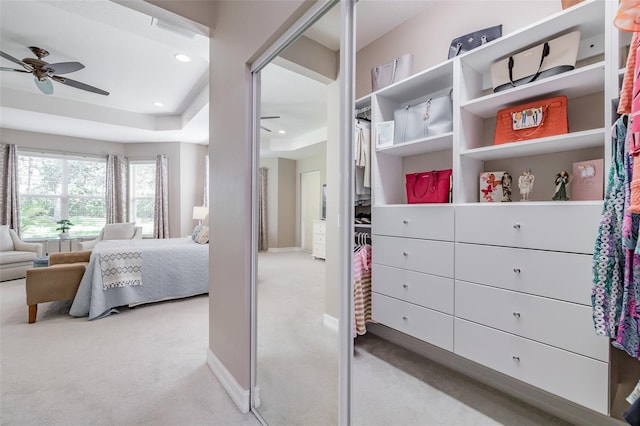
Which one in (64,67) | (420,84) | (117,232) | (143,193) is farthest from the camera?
(143,193)

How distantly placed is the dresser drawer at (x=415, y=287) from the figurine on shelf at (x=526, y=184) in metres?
0.59

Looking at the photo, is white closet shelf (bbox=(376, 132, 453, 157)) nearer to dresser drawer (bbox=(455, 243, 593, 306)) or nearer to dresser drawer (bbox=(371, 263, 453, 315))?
dresser drawer (bbox=(455, 243, 593, 306))

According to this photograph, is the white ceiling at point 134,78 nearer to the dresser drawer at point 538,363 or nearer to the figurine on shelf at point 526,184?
the figurine on shelf at point 526,184

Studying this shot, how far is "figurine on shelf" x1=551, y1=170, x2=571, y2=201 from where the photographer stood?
4.49 feet

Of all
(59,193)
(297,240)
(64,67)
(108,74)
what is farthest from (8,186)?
(297,240)

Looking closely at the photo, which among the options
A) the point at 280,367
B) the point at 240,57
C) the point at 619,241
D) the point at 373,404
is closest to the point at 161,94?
the point at 240,57

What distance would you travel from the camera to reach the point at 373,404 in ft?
4.87

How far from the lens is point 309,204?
5.09 feet

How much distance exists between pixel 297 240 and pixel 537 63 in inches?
58.9

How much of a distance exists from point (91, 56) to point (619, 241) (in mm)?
4614

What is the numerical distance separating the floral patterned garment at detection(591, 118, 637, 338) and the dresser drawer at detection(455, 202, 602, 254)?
20 cm

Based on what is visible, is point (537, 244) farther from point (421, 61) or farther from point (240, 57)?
point (240, 57)

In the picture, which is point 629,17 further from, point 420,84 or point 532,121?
point 420,84

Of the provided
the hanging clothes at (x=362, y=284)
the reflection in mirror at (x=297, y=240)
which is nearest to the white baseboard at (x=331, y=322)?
the reflection in mirror at (x=297, y=240)
